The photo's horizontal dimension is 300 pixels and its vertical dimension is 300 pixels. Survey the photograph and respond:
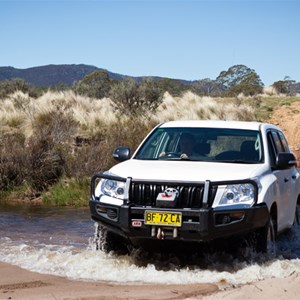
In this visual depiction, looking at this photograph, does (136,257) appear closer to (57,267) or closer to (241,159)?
(57,267)

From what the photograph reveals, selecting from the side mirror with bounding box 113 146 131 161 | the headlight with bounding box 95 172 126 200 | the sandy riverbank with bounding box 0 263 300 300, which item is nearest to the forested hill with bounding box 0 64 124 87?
the side mirror with bounding box 113 146 131 161

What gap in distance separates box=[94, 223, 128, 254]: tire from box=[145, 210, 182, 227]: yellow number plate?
2.79 feet

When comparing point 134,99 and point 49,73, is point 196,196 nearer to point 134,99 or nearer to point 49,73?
point 134,99

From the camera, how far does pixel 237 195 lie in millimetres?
7020

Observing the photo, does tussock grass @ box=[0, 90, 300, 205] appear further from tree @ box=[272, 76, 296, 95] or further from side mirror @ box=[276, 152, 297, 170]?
tree @ box=[272, 76, 296, 95]

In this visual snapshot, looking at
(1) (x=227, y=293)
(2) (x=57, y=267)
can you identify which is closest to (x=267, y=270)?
(1) (x=227, y=293)

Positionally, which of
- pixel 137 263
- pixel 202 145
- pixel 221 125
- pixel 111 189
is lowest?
pixel 137 263

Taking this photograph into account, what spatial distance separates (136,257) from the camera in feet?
25.3

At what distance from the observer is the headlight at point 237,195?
6.97m

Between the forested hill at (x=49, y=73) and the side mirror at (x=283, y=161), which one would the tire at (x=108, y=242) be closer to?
the side mirror at (x=283, y=161)

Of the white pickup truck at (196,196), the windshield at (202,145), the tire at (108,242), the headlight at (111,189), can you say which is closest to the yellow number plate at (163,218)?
the white pickup truck at (196,196)

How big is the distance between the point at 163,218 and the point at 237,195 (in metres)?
0.79

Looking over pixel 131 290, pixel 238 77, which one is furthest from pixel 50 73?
pixel 131 290

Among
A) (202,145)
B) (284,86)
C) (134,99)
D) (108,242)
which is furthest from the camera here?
(284,86)
